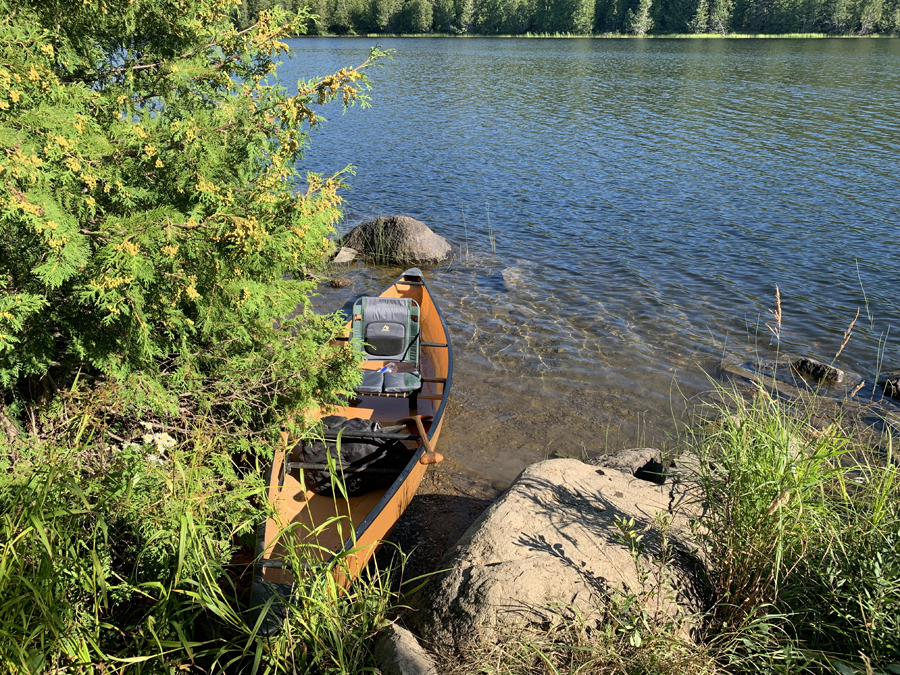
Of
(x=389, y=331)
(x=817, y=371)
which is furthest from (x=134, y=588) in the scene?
(x=817, y=371)

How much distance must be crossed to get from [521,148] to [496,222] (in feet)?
24.9

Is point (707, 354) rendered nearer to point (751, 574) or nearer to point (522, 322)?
point (522, 322)

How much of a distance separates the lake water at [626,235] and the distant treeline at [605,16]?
39827mm

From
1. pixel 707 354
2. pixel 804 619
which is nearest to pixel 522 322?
pixel 707 354

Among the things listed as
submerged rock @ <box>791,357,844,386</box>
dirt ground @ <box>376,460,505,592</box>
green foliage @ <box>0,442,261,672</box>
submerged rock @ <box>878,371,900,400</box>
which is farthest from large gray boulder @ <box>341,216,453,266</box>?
green foliage @ <box>0,442,261,672</box>

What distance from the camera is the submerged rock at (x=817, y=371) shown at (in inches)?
311

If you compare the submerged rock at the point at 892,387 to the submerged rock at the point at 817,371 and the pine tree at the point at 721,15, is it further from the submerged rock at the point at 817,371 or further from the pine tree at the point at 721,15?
the pine tree at the point at 721,15

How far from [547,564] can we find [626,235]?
36.1ft

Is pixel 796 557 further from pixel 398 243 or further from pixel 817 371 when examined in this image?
pixel 398 243

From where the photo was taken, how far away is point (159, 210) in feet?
12.4

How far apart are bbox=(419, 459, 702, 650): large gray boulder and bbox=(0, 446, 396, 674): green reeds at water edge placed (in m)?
0.54

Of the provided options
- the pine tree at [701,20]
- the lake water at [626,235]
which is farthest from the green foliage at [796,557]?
the pine tree at [701,20]

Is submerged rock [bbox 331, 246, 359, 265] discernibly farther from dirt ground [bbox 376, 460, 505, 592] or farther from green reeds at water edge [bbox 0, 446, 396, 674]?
green reeds at water edge [bbox 0, 446, 396, 674]

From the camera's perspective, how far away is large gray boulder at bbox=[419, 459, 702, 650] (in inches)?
129
